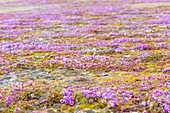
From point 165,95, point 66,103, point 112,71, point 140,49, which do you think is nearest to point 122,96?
point 165,95

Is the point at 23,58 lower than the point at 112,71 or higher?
higher

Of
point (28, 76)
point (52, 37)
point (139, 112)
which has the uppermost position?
point (52, 37)

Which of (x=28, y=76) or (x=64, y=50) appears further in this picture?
(x=64, y=50)

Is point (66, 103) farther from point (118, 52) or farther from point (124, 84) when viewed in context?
point (118, 52)

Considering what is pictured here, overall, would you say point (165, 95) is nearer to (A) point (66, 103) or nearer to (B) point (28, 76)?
(A) point (66, 103)

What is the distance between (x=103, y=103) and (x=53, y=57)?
24.5ft

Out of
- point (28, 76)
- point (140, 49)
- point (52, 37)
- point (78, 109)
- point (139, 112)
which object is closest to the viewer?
point (139, 112)

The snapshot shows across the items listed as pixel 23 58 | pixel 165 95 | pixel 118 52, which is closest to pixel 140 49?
pixel 118 52

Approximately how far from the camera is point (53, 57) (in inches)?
538

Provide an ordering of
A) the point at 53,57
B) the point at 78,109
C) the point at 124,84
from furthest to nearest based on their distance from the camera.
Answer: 1. the point at 53,57
2. the point at 124,84
3. the point at 78,109

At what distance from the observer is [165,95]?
7.39m

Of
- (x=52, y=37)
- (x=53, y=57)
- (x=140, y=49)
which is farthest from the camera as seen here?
(x=52, y=37)

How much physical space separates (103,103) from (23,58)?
357 inches

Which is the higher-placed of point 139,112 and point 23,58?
point 23,58
